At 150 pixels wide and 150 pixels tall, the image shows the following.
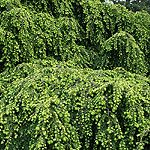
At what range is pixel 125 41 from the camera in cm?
337

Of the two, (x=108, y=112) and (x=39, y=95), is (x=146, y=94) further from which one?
(x=39, y=95)

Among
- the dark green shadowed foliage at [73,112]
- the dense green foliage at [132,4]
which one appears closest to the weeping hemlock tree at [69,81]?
the dark green shadowed foliage at [73,112]

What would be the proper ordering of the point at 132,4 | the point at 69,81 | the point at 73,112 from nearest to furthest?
the point at 73,112 < the point at 69,81 < the point at 132,4

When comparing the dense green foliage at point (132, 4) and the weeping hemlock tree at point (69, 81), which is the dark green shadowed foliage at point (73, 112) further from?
the dense green foliage at point (132, 4)

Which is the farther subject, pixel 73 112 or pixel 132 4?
pixel 132 4

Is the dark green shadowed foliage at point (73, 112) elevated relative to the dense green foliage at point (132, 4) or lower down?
lower down

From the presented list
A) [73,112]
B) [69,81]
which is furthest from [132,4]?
[73,112]

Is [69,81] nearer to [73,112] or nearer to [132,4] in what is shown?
[73,112]

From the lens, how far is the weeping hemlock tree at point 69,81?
93.2 inches

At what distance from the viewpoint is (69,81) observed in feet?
8.89

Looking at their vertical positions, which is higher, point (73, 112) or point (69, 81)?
point (69, 81)

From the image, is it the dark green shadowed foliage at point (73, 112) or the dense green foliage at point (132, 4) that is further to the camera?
the dense green foliage at point (132, 4)

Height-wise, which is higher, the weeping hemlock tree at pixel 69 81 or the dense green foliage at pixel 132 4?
the dense green foliage at pixel 132 4

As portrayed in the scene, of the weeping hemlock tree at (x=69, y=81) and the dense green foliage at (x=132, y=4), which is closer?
the weeping hemlock tree at (x=69, y=81)
